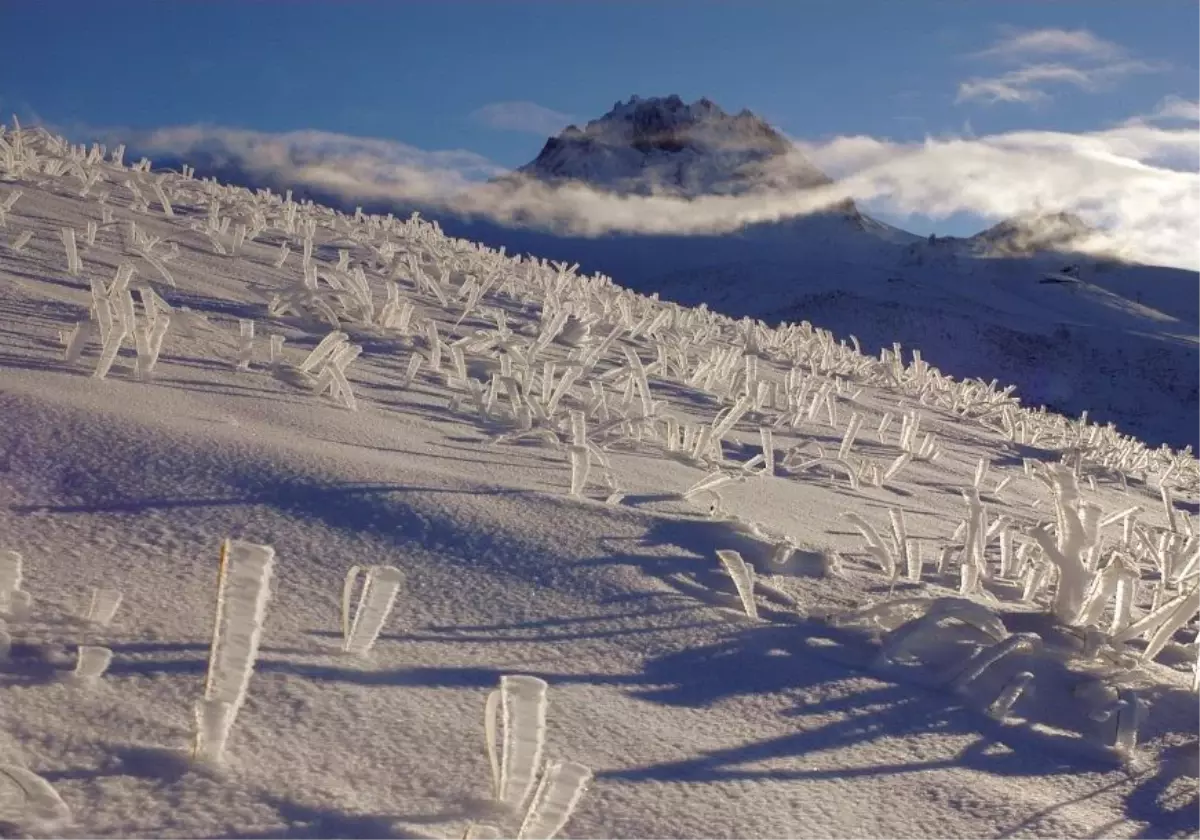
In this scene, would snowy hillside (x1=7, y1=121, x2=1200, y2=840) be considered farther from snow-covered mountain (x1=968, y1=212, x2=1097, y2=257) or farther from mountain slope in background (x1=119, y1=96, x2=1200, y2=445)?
snow-covered mountain (x1=968, y1=212, x2=1097, y2=257)

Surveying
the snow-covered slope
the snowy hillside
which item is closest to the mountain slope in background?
the snow-covered slope

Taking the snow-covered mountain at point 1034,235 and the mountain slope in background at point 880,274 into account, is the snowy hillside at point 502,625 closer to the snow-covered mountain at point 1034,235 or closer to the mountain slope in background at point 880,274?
the mountain slope in background at point 880,274

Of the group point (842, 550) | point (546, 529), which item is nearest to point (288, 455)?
point (546, 529)

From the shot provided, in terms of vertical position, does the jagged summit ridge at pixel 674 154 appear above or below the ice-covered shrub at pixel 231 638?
above

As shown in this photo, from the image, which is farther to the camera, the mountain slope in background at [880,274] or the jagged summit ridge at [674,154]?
the jagged summit ridge at [674,154]

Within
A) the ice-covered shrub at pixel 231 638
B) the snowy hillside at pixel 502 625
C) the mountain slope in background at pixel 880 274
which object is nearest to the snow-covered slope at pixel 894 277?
the mountain slope in background at pixel 880 274

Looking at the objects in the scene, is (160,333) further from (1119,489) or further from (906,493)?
(1119,489)
